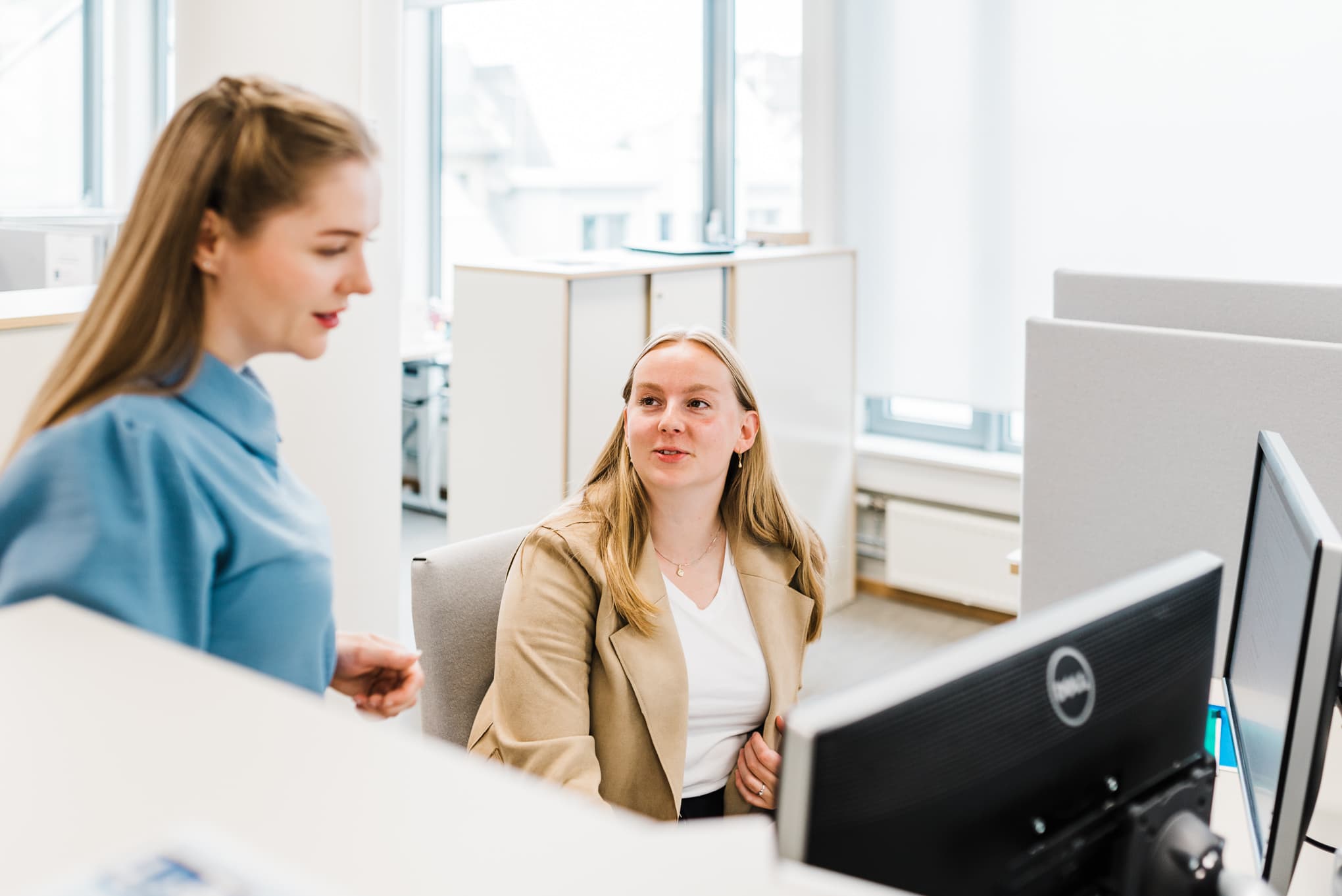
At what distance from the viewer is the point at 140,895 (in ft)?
1.58

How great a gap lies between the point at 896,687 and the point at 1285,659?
0.55 meters

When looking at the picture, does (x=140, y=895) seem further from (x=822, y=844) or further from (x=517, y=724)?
(x=517, y=724)

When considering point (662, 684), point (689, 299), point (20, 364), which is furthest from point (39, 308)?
point (689, 299)

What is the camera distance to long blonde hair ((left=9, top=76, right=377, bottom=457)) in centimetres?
93

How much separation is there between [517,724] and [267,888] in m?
1.07

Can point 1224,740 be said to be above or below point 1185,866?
below

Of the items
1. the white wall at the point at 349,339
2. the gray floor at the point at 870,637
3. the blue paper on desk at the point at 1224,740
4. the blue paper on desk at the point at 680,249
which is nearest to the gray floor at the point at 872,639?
the gray floor at the point at 870,637

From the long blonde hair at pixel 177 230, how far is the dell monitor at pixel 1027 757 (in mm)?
550

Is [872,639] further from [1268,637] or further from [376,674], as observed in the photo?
[376,674]

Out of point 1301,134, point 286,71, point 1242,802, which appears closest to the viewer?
point 1242,802

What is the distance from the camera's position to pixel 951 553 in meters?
3.88

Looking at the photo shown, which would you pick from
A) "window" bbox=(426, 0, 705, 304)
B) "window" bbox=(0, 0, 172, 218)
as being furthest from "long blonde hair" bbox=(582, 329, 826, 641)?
"window" bbox=(0, 0, 172, 218)

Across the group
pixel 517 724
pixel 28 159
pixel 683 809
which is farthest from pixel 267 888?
pixel 28 159

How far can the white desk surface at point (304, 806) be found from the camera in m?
0.50
